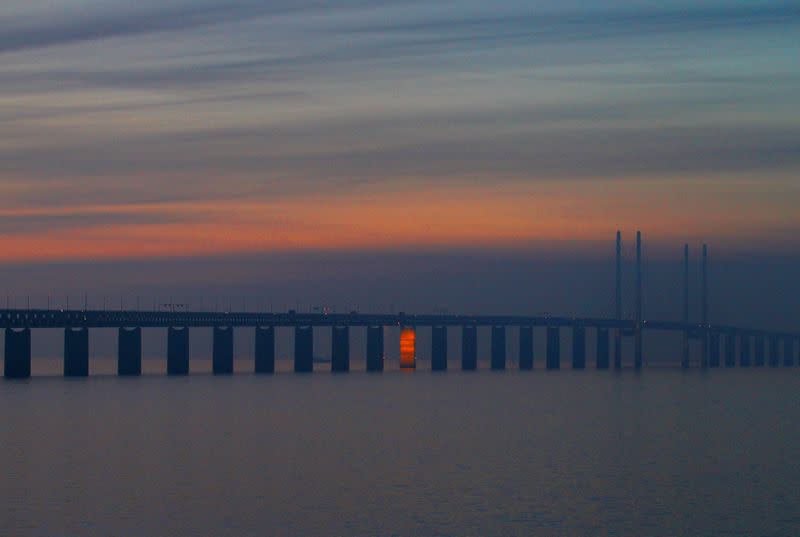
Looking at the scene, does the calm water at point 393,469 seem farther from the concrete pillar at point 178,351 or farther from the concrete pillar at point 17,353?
the concrete pillar at point 178,351

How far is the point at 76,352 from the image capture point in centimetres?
18250

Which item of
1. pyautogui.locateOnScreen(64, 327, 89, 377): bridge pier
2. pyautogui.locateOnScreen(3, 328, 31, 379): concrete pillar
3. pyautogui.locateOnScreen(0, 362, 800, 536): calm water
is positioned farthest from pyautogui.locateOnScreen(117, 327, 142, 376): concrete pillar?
pyautogui.locateOnScreen(0, 362, 800, 536): calm water

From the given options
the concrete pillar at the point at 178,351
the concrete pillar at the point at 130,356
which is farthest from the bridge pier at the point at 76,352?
the concrete pillar at the point at 178,351

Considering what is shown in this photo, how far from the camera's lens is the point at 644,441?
76.6m

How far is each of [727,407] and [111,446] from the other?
194 ft

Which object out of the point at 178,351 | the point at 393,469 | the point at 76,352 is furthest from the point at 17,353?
the point at 393,469

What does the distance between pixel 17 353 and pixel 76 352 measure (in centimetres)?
1365

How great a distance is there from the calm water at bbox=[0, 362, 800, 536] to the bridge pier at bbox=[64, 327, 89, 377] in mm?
66763

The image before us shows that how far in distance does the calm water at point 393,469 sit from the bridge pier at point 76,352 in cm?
6676

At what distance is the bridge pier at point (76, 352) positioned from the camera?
585ft

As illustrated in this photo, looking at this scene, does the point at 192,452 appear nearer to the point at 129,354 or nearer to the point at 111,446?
the point at 111,446

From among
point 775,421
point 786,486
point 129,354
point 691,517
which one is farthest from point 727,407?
point 129,354

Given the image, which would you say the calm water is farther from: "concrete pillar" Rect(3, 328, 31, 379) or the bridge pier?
the bridge pier

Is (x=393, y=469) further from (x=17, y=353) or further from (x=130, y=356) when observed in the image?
(x=130, y=356)
